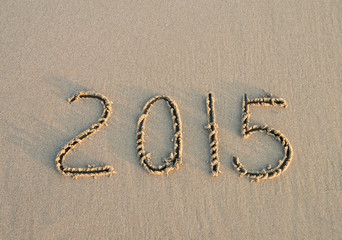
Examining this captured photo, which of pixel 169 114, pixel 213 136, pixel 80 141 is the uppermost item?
pixel 169 114

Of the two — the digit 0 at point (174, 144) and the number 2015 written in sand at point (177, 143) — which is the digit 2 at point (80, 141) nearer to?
the number 2015 written in sand at point (177, 143)

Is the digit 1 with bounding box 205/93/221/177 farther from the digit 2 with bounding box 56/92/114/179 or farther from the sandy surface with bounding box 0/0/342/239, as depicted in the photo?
the digit 2 with bounding box 56/92/114/179

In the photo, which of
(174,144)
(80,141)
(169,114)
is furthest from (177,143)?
(80,141)

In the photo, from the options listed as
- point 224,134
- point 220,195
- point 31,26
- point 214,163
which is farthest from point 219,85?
point 31,26

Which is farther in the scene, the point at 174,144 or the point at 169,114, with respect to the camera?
the point at 169,114

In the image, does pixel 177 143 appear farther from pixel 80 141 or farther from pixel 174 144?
pixel 80 141

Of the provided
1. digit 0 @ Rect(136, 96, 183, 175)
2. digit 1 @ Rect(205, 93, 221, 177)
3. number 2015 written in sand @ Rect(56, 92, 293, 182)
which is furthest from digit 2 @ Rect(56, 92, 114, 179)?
digit 1 @ Rect(205, 93, 221, 177)
